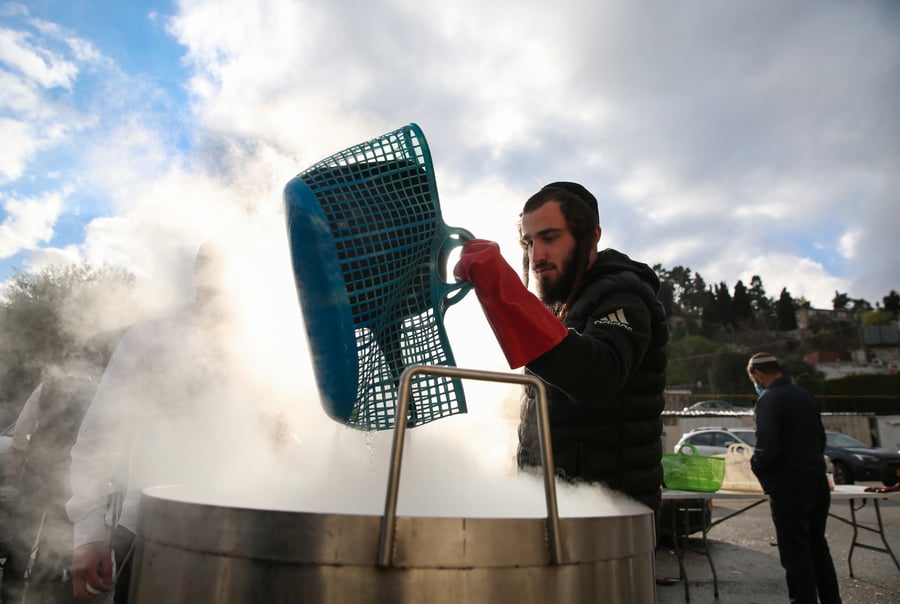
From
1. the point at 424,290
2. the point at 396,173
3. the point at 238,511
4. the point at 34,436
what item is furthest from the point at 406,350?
the point at 34,436

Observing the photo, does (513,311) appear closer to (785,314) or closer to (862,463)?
(862,463)

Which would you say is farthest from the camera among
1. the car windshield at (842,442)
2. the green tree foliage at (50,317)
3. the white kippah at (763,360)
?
the car windshield at (842,442)

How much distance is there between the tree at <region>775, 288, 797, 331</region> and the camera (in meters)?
79.4

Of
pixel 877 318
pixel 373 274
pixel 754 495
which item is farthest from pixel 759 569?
pixel 877 318

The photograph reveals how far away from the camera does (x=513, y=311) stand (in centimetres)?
106

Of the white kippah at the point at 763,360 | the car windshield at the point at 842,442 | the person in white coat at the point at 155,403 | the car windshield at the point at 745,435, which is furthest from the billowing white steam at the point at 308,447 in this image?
the car windshield at the point at 842,442

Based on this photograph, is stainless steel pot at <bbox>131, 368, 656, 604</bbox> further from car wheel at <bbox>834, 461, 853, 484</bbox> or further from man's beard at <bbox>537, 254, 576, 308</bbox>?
car wheel at <bbox>834, 461, 853, 484</bbox>

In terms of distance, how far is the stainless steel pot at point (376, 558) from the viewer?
27.8 inches

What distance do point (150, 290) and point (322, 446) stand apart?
183 centimetres

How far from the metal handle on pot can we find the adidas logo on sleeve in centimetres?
50

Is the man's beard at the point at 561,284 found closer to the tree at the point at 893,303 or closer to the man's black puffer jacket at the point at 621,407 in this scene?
the man's black puffer jacket at the point at 621,407

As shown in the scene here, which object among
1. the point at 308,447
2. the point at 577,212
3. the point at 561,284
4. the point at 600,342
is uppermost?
the point at 577,212

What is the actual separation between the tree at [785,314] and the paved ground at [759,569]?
81.7 m

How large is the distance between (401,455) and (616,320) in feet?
2.42
